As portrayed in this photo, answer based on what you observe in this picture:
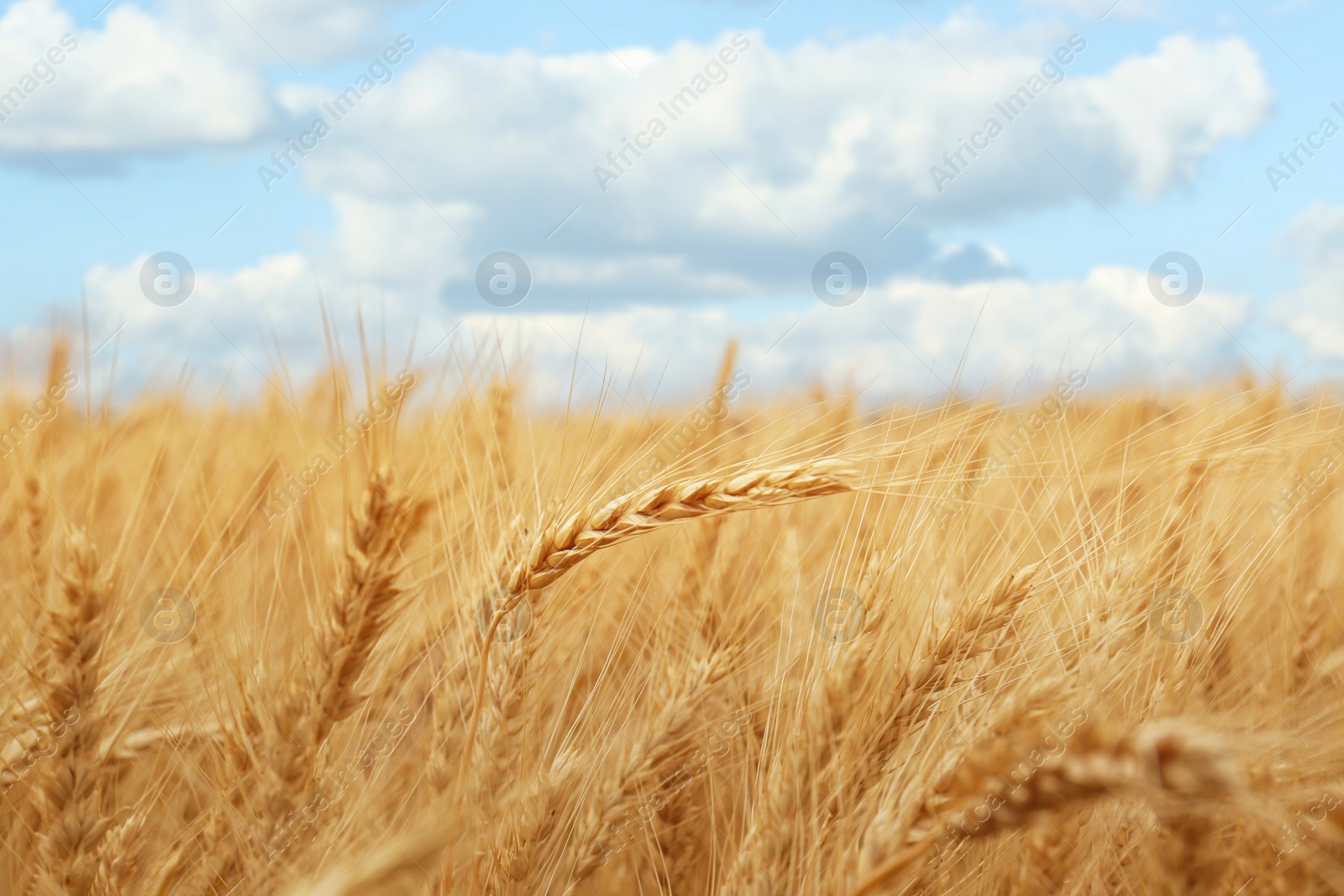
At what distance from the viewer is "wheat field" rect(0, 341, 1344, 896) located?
1.39 meters

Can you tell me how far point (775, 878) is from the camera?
1.44 meters

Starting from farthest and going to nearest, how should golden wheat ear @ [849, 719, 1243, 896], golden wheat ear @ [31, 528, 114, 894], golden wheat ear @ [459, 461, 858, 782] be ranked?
1. golden wheat ear @ [31, 528, 114, 894]
2. golden wheat ear @ [459, 461, 858, 782]
3. golden wheat ear @ [849, 719, 1243, 896]

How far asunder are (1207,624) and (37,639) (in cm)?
242

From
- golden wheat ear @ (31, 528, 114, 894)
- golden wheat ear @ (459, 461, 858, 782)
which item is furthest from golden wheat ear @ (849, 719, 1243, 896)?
→ golden wheat ear @ (31, 528, 114, 894)

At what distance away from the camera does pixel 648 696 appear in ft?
6.48

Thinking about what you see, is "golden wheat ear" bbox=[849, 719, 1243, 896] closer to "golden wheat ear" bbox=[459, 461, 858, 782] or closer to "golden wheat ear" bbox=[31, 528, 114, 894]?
"golden wheat ear" bbox=[459, 461, 858, 782]

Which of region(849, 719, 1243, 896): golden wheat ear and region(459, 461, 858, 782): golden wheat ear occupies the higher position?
region(459, 461, 858, 782): golden wheat ear

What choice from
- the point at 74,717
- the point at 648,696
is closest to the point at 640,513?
the point at 648,696

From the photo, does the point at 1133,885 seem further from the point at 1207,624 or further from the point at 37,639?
the point at 37,639

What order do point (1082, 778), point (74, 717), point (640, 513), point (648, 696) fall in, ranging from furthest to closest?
point (648, 696)
point (74, 717)
point (640, 513)
point (1082, 778)

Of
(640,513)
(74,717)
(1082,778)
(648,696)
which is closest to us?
(1082,778)

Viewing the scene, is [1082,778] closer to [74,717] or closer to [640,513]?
[640,513]

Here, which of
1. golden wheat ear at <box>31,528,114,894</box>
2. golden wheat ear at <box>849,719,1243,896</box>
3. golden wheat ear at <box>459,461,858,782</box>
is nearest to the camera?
golden wheat ear at <box>849,719,1243,896</box>

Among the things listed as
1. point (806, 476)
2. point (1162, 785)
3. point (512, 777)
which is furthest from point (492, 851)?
point (1162, 785)
